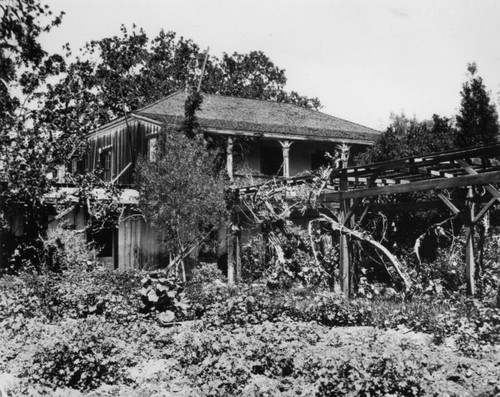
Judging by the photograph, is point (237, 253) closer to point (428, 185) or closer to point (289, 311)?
point (289, 311)

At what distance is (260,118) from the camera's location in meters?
24.5

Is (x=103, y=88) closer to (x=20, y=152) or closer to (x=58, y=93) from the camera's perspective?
(x=58, y=93)

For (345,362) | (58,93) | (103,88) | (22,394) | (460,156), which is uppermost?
(103,88)

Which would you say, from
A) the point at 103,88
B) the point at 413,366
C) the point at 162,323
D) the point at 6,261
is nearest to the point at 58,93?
the point at 6,261

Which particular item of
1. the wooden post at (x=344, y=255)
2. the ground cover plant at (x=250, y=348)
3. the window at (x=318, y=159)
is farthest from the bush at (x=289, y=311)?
the window at (x=318, y=159)

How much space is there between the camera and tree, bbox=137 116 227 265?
47.2ft

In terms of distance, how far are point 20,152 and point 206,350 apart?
11.9 meters

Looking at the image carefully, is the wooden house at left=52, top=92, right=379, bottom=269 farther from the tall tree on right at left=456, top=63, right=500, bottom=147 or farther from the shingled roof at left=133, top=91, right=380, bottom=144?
the tall tree on right at left=456, top=63, right=500, bottom=147

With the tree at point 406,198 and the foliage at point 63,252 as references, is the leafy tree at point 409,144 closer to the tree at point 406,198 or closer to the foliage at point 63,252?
the tree at point 406,198

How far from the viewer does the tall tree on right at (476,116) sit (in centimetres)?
1948

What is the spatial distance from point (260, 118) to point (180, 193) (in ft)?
36.0

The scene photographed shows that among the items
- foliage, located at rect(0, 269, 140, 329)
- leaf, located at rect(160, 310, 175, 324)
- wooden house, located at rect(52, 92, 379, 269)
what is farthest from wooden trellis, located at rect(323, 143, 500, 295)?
wooden house, located at rect(52, 92, 379, 269)

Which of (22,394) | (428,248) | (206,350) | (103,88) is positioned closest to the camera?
(22,394)

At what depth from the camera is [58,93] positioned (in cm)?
2081
